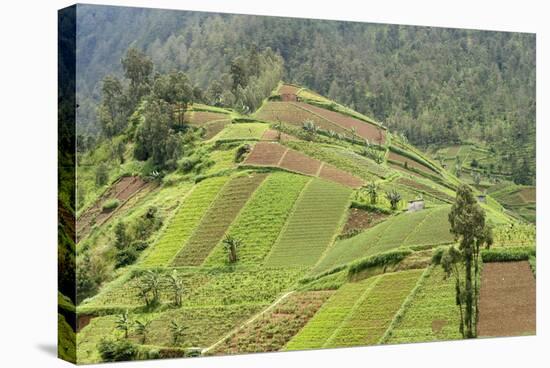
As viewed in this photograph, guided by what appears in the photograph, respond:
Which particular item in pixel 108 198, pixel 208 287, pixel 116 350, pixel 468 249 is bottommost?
pixel 116 350

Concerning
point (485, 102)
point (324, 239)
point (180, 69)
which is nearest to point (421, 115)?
point (485, 102)

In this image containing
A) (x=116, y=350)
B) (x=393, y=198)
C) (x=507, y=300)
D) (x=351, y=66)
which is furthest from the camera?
(x=507, y=300)

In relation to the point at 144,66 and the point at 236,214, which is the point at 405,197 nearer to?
the point at 236,214

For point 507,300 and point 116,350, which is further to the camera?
point 507,300

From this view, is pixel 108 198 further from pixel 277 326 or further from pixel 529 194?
pixel 529 194

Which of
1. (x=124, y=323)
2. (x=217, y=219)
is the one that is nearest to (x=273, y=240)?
(x=217, y=219)

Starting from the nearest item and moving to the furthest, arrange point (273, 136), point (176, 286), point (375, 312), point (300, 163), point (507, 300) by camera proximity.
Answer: point (176, 286)
point (375, 312)
point (273, 136)
point (300, 163)
point (507, 300)

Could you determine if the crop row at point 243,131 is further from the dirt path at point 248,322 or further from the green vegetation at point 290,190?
the dirt path at point 248,322

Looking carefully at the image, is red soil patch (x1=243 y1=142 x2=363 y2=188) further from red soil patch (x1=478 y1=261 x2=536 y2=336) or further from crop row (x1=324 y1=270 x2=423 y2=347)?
red soil patch (x1=478 y1=261 x2=536 y2=336)
